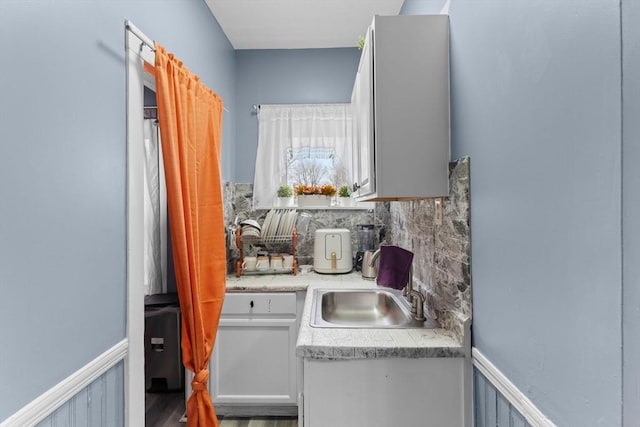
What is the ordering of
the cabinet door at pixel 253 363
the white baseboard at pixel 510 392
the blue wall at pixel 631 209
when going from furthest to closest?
the cabinet door at pixel 253 363 → the white baseboard at pixel 510 392 → the blue wall at pixel 631 209

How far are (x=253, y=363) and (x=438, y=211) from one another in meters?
1.55

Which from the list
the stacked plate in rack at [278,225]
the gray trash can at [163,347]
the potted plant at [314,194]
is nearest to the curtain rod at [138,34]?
the stacked plate in rack at [278,225]

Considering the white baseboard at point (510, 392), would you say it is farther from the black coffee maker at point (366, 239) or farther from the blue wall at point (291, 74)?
the blue wall at point (291, 74)

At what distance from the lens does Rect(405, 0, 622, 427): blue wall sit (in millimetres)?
648

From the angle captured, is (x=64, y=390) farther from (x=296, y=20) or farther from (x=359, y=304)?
(x=296, y=20)

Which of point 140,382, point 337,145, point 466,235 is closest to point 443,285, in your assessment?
point 466,235

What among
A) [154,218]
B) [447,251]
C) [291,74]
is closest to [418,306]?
[447,251]

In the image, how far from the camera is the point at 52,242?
101cm

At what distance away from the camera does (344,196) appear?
10.1ft

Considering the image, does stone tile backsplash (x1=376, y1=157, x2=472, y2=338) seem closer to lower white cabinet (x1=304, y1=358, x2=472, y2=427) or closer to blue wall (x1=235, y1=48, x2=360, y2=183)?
lower white cabinet (x1=304, y1=358, x2=472, y2=427)

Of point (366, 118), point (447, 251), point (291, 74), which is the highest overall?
point (291, 74)

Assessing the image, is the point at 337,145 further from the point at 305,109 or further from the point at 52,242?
the point at 52,242

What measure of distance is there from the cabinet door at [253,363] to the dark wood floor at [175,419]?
14cm

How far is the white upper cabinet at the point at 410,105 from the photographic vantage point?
1428 mm
